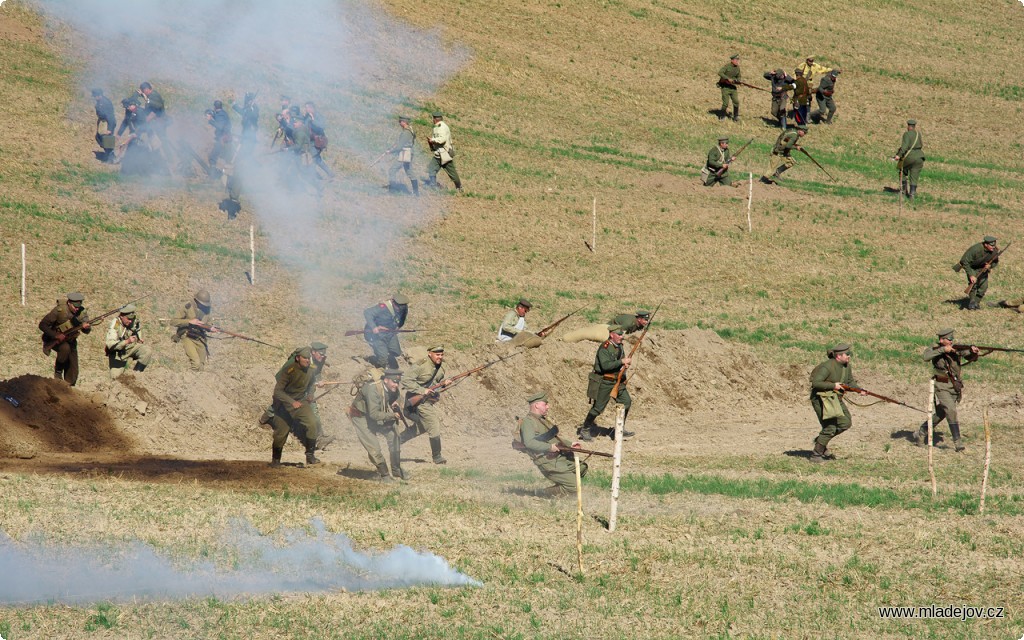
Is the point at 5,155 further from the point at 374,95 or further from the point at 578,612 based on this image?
the point at 578,612

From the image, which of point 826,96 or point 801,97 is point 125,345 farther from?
point 826,96

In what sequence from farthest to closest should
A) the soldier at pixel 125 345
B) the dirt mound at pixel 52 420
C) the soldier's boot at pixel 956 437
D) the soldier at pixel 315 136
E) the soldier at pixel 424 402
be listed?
the soldier at pixel 315 136 < the soldier at pixel 125 345 < the soldier's boot at pixel 956 437 < the soldier at pixel 424 402 < the dirt mound at pixel 52 420

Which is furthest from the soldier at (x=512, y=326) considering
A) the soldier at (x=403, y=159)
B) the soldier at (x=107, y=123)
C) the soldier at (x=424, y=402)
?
the soldier at (x=107, y=123)

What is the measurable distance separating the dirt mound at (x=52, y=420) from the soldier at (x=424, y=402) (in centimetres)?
476

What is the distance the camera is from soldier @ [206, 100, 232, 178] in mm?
33312

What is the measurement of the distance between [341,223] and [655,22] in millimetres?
25689

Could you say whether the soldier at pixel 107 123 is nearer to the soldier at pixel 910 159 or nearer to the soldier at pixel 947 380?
the soldier at pixel 947 380

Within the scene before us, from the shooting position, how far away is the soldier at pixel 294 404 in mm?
19047

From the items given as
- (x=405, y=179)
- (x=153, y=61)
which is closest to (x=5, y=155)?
(x=153, y=61)

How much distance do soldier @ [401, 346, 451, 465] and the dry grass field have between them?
511 millimetres

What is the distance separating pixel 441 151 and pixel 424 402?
50.8 feet

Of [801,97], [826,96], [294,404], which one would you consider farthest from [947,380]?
[826,96]

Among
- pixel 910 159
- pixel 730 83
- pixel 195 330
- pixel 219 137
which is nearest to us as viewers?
pixel 195 330

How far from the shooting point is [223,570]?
1389cm
